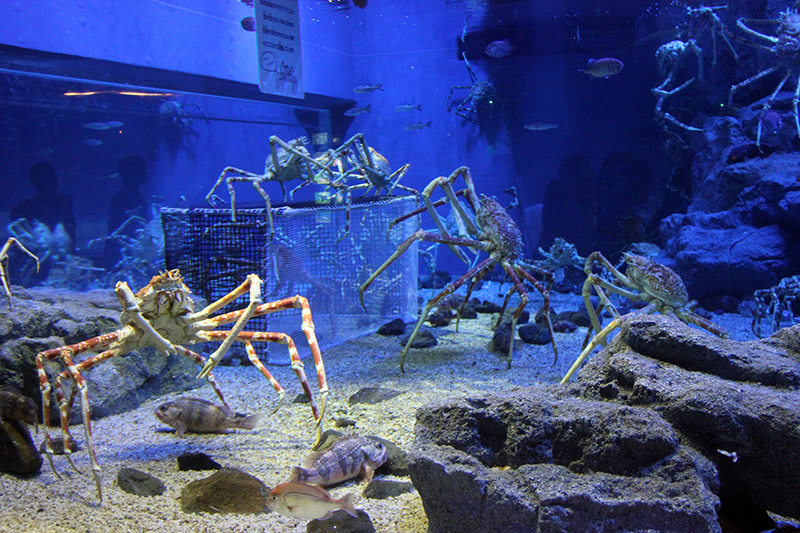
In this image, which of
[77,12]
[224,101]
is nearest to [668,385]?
[77,12]

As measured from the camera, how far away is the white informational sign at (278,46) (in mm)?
4266

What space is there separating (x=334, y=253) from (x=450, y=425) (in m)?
3.19

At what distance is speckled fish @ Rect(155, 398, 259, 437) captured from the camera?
2492mm

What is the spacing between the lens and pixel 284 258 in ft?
13.1

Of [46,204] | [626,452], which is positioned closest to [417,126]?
[46,204]

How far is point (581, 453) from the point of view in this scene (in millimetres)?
1474

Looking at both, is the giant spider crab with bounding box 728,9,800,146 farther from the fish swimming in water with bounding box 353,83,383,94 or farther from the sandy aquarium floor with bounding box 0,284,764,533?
the fish swimming in water with bounding box 353,83,383,94

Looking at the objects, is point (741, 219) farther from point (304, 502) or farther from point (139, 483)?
point (139, 483)

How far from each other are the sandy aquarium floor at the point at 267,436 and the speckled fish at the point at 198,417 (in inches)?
2.8

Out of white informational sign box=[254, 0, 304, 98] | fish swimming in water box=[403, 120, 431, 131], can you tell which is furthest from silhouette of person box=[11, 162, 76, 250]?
fish swimming in water box=[403, 120, 431, 131]

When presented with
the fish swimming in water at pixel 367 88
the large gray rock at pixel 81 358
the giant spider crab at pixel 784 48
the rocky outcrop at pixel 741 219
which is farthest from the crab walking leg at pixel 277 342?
the fish swimming in water at pixel 367 88

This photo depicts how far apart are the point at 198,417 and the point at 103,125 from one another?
5.49 metres

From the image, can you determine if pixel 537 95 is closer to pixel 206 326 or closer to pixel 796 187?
pixel 796 187

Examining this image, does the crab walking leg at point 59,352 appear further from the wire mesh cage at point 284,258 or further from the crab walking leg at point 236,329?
the wire mesh cage at point 284,258
